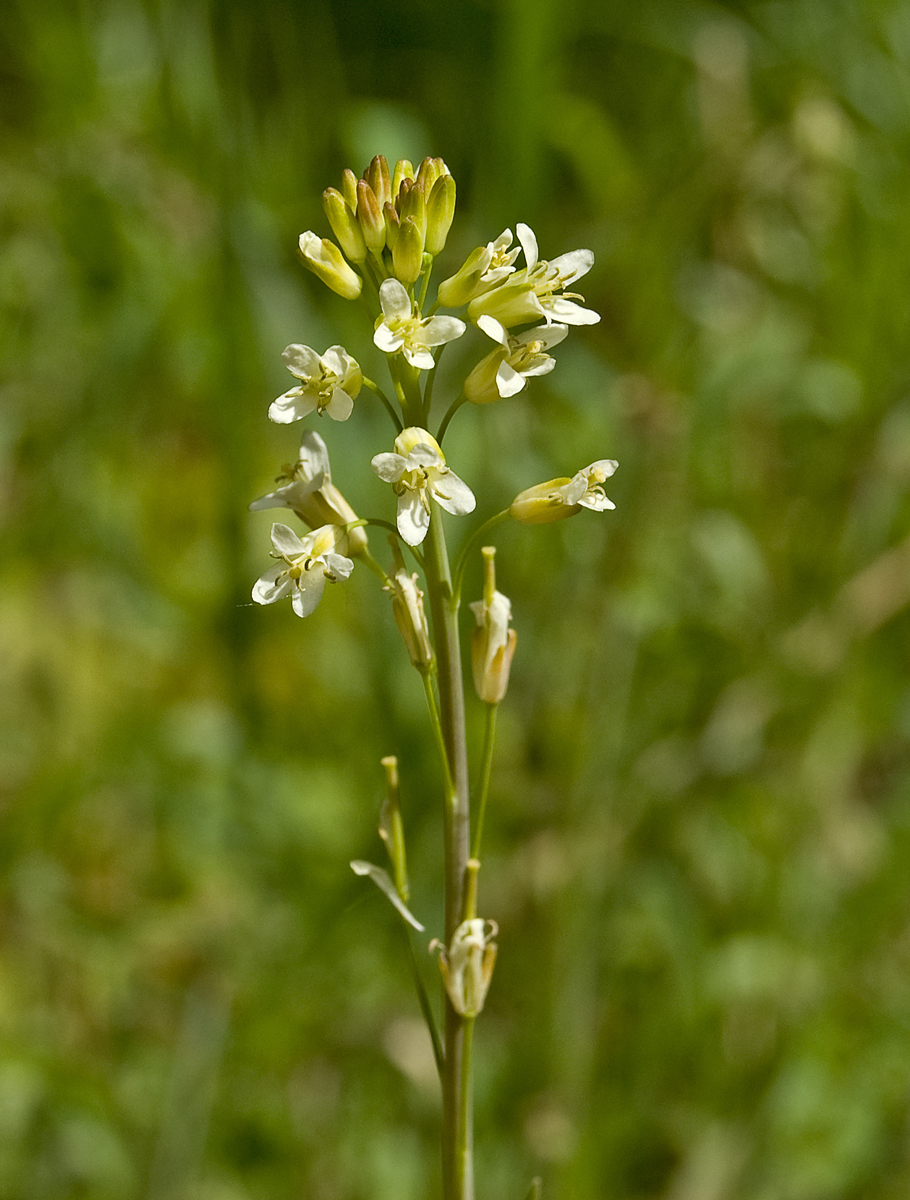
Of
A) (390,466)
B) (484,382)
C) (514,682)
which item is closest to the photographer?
(390,466)

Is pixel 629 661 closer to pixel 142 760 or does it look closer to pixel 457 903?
pixel 142 760

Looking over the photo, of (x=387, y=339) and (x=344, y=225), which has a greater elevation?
→ (x=344, y=225)

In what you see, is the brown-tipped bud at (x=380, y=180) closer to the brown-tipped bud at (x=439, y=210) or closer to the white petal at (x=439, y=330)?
the brown-tipped bud at (x=439, y=210)

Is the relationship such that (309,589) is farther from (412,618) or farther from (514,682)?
(514,682)

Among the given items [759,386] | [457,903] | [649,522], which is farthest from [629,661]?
[457,903]

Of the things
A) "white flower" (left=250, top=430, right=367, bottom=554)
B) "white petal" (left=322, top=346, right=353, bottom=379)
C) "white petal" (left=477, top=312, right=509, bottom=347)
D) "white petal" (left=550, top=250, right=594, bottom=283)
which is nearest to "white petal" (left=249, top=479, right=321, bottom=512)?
"white flower" (left=250, top=430, right=367, bottom=554)

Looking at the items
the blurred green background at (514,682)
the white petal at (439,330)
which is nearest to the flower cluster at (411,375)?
the white petal at (439,330)

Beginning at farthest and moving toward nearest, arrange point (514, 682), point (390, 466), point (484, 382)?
point (514, 682) < point (484, 382) < point (390, 466)

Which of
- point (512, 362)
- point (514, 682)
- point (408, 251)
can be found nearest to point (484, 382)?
point (512, 362)
